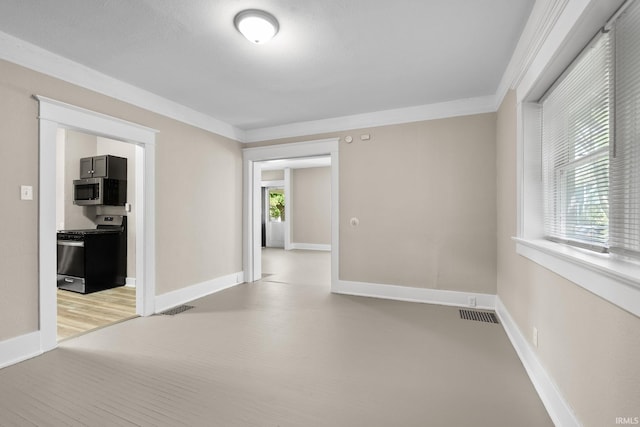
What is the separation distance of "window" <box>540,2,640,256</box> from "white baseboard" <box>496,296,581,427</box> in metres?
0.85

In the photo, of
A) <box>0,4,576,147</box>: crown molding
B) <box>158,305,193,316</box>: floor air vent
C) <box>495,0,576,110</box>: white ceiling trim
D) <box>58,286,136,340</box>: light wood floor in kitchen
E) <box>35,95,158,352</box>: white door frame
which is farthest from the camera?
<box>158,305,193,316</box>: floor air vent

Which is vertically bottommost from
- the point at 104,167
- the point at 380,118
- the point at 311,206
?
the point at 311,206

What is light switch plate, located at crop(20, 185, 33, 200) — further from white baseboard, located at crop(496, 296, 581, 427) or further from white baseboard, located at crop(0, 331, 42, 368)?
white baseboard, located at crop(496, 296, 581, 427)

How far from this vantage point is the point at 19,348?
2352 millimetres

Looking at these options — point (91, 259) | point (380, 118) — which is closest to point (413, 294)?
point (380, 118)

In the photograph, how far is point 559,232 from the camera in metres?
2.06

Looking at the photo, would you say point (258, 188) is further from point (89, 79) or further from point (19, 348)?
point (19, 348)

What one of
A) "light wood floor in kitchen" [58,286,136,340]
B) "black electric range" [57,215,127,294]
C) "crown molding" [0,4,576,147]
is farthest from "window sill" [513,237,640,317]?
"black electric range" [57,215,127,294]

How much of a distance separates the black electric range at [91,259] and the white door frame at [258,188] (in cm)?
199

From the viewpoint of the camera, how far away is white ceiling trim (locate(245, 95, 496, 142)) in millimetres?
3559

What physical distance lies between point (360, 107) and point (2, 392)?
4.17 metres

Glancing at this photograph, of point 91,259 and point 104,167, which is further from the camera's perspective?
point 104,167

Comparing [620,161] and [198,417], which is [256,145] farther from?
[620,161]

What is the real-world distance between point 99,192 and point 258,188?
242 cm
